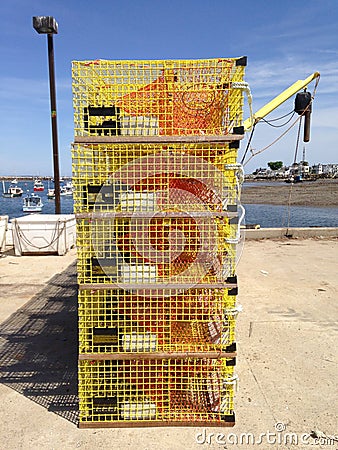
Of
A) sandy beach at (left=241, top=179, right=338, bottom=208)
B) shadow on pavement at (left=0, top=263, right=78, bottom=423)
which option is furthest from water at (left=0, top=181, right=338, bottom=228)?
shadow on pavement at (left=0, top=263, right=78, bottom=423)

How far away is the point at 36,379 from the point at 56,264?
563 cm

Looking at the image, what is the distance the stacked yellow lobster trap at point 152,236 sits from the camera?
2.96 m

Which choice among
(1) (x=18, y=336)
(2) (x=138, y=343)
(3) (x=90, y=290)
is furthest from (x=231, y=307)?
(1) (x=18, y=336)

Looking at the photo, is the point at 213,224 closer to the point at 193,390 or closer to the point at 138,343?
the point at 138,343

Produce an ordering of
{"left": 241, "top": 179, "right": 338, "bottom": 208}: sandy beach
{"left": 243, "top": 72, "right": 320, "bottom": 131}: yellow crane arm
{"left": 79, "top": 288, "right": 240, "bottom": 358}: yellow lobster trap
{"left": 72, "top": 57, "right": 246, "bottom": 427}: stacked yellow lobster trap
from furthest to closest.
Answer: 1. {"left": 241, "top": 179, "right": 338, "bottom": 208}: sandy beach
2. {"left": 243, "top": 72, "right": 320, "bottom": 131}: yellow crane arm
3. {"left": 79, "top": 288, "right": 240, "bottom": 358}: yellow lobster trap
4. {"left": 72, "top": 57, "right": 246, "bottom": 427}: stacked yellow lobster trap

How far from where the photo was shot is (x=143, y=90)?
9.75 feet

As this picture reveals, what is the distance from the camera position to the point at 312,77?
30.7 feet

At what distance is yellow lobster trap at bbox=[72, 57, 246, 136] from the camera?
2.93 meters

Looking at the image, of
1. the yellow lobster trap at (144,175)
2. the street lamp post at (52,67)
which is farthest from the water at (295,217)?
the yellow lobster trap at (144,175)

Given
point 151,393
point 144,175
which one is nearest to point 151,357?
point 151,393

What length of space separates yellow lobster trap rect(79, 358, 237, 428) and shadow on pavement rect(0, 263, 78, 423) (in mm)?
340

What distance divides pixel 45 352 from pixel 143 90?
137 inches

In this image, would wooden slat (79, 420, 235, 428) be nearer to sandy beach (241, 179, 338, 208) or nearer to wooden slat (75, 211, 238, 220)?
wooden slat (75, 211, 238, 220)

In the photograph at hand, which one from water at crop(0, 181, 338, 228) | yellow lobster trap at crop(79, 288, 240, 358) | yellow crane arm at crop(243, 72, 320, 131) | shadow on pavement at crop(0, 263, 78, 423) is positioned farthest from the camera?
water at crop(0, 181, 338, 228)
